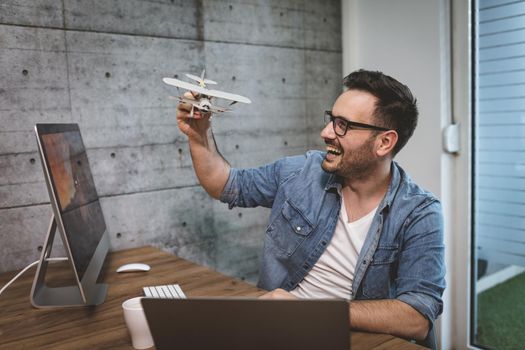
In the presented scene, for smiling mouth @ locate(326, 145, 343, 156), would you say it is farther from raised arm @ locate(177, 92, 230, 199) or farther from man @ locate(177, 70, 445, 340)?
raised arm @ locate(177, 92, 230, 199)

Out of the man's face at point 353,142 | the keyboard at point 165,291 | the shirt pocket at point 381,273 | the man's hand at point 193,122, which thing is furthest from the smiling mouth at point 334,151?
the keyboard at point 165,291

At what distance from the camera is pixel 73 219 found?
1.30 m

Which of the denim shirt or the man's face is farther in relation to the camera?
the man's face

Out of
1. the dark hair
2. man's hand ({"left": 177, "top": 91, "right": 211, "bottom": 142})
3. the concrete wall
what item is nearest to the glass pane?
the concrete wall

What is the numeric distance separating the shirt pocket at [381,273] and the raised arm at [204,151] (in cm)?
68

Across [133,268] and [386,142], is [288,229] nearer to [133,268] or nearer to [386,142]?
[386,142]

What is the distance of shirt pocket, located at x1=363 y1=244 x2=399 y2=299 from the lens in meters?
1.54

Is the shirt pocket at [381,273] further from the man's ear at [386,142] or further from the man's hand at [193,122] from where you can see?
the man's hand at [193,122]

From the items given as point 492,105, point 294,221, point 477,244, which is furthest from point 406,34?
point 294,221

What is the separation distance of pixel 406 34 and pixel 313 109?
0.70 meters

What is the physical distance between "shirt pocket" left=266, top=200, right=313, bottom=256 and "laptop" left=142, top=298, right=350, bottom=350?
3.09 ft

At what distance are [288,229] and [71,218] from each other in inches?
31.7

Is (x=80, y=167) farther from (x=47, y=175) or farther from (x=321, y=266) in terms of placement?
(x=321, y=266)

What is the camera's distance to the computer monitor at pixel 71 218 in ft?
3.90
